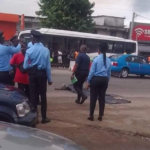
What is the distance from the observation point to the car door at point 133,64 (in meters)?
24.6

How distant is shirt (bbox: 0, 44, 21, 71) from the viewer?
9030 millimetres

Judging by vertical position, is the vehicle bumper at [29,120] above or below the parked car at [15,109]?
below

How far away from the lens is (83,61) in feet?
35.7

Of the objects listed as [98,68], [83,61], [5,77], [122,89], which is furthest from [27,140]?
[122,89]

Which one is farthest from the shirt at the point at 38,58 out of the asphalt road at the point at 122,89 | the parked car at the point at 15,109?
the asphalt road at the point at 122,89

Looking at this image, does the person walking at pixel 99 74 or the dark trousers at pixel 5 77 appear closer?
the person walking at pixel 99 74

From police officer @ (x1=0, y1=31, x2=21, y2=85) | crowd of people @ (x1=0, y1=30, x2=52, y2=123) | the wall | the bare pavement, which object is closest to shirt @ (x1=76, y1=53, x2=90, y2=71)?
the bare pavement

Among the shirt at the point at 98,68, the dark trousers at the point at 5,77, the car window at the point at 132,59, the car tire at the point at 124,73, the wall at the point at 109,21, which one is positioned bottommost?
the car tire at the point at 124,73

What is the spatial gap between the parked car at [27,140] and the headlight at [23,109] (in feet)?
6.40

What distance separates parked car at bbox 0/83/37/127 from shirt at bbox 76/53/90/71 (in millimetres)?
4201

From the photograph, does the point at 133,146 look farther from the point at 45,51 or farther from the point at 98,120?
the point at 45,51

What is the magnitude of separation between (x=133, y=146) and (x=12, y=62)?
11.1 feet

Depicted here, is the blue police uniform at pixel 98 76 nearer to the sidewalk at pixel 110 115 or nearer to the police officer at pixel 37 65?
the sidewalk at pixel 110 115

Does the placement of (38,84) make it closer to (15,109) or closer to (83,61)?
(15,109)
